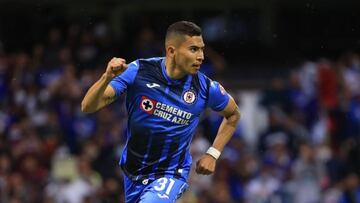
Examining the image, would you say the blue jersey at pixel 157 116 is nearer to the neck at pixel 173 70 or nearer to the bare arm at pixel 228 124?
the neck at pixel 173 70

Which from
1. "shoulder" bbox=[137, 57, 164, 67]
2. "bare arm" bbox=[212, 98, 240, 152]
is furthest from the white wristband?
"shoulder" bbox=[137, 57, 164, 67]

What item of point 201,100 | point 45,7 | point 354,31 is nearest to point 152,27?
point 45,7

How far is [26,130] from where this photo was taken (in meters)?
16.5

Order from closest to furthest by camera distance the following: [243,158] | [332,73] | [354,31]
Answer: [243,158] < [332,73] < [354,31]

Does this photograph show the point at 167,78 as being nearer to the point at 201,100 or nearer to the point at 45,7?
the point at 201,100

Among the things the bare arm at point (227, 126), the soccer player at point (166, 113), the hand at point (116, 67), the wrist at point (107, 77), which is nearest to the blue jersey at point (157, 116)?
the soccer player at point (166, 113)

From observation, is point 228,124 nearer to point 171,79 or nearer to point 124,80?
point 171,79

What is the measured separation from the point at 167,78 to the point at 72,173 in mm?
7104

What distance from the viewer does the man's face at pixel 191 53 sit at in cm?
870

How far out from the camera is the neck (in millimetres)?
8859

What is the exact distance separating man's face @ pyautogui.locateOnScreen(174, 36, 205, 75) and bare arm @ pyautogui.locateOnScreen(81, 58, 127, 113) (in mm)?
662

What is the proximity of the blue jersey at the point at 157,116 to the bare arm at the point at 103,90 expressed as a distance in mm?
258

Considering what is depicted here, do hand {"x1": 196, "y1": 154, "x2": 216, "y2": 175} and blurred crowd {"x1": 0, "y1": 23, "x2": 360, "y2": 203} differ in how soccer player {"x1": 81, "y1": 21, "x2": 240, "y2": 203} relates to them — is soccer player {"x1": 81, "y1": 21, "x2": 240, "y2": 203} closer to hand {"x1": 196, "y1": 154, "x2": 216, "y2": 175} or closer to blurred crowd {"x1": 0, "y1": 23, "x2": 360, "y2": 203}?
hand {"x1": 196, "y1": 154, "x2": 216, "y2": 175}

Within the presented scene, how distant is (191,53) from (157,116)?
617 millimetres
